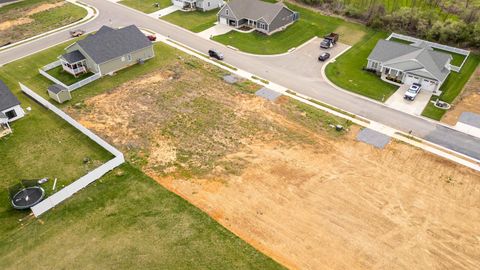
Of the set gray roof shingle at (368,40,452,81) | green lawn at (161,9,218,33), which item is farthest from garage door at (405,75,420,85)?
green lawn at (161,9,218,33)

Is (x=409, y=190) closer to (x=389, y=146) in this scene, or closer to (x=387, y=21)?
(x=389, y=146)

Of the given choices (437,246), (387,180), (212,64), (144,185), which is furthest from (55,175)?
(437,246)

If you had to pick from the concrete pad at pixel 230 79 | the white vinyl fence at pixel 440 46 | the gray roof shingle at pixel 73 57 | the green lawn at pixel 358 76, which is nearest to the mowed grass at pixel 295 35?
the green lawn at pixel 358 76

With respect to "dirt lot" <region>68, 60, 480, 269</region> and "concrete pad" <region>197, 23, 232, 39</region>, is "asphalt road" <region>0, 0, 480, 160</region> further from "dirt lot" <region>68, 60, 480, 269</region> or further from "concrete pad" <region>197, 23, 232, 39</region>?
"dirt lot" <region>68, 60, 480, 269</region>

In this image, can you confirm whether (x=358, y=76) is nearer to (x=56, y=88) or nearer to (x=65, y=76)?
(x=56, y=88)

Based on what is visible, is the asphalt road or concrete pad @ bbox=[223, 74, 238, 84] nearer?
the asphalt road
